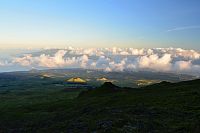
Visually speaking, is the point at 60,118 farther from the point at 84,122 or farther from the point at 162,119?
the point at 162,119

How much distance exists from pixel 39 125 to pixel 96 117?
14.4m

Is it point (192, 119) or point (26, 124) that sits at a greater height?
point (192, 119)

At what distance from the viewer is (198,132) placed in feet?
160

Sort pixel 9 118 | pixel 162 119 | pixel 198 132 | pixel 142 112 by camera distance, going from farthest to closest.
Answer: pixel 9 118
pixel 142 112
pixel 162 119
pixel 198 132

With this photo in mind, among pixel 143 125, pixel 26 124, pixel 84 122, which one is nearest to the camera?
pixel 143 125

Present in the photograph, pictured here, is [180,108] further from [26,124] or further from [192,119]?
[26,124]

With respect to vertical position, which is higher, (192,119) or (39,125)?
(192,119)

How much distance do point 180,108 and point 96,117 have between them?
20.5 meters

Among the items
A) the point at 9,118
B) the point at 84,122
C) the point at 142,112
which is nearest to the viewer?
the point at 84,122

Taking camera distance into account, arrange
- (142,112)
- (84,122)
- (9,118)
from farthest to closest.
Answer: (9,118), (142,112), (84,122)

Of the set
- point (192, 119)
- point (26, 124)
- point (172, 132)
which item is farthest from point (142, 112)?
point (26, 124)

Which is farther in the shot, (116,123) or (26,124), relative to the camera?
(26,124)

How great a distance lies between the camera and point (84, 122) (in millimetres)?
64750

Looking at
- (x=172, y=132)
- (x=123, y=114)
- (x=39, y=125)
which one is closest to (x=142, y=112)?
(x=123, y=114)
